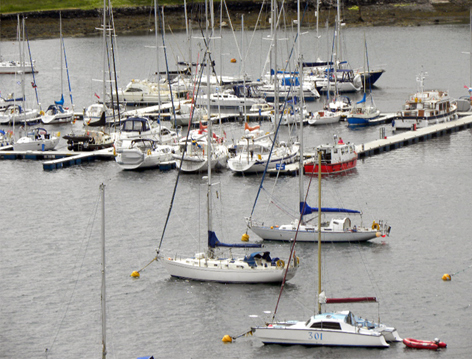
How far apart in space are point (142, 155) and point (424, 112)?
26871 mm

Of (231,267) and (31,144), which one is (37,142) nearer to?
(31,144)

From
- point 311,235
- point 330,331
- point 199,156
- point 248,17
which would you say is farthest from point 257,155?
point 248,17

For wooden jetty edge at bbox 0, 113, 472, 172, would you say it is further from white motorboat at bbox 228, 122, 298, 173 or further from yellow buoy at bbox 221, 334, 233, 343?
yellow buoy at bbox 221, 334, 233, 343

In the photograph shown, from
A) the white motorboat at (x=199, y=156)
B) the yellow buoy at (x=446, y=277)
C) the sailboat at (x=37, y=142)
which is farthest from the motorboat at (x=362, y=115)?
the yellow buoy at (x=446, y=277)

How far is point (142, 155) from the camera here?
236 feet

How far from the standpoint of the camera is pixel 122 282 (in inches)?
1891

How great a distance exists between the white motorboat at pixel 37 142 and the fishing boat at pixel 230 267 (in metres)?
35.6

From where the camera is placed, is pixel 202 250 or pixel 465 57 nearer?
pixel 202 250

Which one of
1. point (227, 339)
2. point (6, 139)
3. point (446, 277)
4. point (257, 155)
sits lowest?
point (227, 339)

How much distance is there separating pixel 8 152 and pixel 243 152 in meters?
21.3

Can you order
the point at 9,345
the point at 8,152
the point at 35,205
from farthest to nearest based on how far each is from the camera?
the point at 8,152, the point at 35,205, the point at 9,345

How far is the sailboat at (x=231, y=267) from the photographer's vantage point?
4559cm

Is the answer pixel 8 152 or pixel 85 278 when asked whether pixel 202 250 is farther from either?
pixel 8 152

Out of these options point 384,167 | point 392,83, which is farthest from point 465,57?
point 384,167
